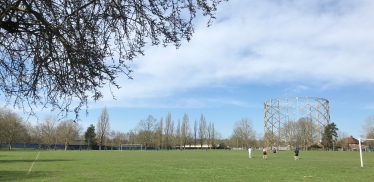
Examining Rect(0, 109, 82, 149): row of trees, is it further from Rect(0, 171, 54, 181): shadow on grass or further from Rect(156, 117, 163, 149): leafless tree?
Rect(0, 171, 54, 181): shadow on grass

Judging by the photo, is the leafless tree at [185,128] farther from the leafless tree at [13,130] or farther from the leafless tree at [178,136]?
the leafless tree at [13,130]

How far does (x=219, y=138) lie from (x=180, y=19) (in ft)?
399

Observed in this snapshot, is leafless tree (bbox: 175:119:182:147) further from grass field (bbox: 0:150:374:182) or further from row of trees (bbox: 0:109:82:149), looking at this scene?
grass field (bbox: 0:150:374:182)

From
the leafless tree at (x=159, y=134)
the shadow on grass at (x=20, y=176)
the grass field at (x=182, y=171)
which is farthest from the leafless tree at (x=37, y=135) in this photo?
the shadow on grass at (x=20, y=176)

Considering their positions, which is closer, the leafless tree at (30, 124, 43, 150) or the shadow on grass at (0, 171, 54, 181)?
the shadow on grass at (0, 171, 54, 181)

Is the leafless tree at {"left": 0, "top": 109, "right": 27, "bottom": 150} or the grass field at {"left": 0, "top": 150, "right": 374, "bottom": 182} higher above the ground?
the leafless tree at {"left": 0, "top": 109, "right": 27, "bottom": 150}

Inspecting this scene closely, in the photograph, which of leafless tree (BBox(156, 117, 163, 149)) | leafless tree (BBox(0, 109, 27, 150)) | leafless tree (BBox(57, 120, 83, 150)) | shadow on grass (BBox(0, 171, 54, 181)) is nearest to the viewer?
shadow on grass (BBox(0, 171, 54, 181))

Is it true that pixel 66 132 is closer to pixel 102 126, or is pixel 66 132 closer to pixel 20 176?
pixel 102 126

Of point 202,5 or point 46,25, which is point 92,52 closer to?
point 46,25

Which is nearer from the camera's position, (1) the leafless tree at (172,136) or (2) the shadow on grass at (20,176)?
(2) the shadow on grass at (20,176)

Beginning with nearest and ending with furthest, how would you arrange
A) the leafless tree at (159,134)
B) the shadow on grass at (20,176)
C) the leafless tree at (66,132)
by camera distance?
1. the shadow on grass at (20,176)
2. the leafless tree at (66,132)
3. the leafless tree at (159,134)

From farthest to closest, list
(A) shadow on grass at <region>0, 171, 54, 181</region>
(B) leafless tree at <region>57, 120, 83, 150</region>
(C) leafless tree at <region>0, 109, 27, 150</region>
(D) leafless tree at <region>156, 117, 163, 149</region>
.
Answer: (D) leafless tree at <region>156, 117, 163, 149</region> < (B) leafless tree at <region>57, 120, 83, 150</region> < (C) leafless tree at <region>0, 109, 27, 150</region> < (A) shadow on grass at <region>0, 171, 54, 181</region>

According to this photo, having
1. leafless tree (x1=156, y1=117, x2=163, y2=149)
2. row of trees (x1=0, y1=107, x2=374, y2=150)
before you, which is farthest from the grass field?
leafless tree (x1=156, y1=117, x2=163, y2=149)

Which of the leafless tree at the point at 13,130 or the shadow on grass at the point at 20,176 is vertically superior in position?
the leafless tree at the point at 13,130
